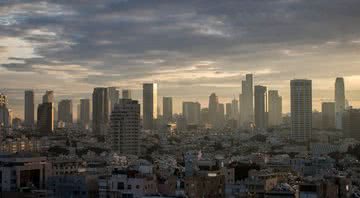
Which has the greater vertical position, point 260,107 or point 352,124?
point 260,107

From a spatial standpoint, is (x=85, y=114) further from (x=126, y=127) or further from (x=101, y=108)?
(x=126, y=127)

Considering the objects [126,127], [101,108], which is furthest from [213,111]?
[126,127]

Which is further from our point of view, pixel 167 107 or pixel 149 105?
pixel 167 107

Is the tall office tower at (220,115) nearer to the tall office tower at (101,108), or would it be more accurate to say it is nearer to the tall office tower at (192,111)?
the tall office tower at (192,111)

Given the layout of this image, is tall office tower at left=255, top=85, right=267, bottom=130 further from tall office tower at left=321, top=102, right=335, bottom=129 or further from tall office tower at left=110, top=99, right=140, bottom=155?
tall office tower at left=110, top=99, right=140, bottom=155

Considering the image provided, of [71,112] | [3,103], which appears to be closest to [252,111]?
[71,112]

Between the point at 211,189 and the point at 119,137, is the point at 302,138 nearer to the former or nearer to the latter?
the point at 119,137

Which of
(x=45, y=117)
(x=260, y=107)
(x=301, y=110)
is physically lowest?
(x=45, y=117)

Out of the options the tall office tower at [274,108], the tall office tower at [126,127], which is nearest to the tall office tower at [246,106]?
the tall office tower at [274,108]
